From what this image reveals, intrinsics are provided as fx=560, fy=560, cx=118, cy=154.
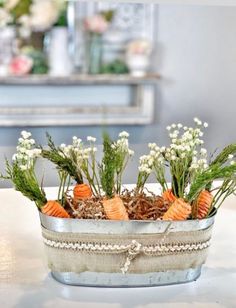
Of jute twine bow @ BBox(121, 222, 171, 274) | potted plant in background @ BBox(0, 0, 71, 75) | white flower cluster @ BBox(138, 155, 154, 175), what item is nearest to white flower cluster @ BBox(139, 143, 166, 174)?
white flower cluster @ BBox(138, 155, 154, 175)

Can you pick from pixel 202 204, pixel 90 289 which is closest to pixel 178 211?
pixel 202 204

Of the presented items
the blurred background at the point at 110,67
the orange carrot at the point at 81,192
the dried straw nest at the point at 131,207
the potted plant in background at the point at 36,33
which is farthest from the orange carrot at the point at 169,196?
the potted plant in background at the point at 36,33

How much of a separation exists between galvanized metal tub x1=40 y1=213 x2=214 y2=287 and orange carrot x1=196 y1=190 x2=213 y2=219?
0.05 feet

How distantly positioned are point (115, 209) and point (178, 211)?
0.08m

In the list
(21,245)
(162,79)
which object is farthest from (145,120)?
(21,245)

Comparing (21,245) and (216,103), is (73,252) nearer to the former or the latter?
(21,245)

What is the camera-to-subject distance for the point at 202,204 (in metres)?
0.77

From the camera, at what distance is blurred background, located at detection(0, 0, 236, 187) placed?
3.09 m

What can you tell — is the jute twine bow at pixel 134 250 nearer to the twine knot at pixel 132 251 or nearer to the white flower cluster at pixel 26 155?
the twine knot at pixel 132 251

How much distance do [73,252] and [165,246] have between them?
0.12 metres

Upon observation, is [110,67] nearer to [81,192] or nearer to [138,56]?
[138,56]

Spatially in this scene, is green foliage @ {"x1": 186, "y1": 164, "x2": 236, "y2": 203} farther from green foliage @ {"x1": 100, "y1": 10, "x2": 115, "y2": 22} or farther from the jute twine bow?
green foliage @ {"x1": 100, "y1": 10, "x2": 115, "y2": 22}

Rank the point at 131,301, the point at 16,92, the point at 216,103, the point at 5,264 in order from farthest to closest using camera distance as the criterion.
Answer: the point at 216,103 → the point at 16,92 → the point at 5,264 → the point at 131,301

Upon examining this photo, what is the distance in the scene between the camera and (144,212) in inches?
30.6
